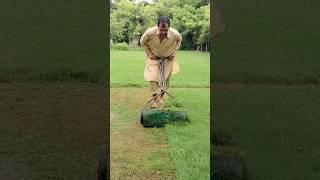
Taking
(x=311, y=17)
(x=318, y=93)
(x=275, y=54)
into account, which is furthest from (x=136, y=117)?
(x=311, y=17)

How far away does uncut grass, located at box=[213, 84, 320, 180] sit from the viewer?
16.3 ft

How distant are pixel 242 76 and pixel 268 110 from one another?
2.05m

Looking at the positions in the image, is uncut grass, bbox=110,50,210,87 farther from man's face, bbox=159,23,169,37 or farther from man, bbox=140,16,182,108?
man's face, bbox=159,23,169,37

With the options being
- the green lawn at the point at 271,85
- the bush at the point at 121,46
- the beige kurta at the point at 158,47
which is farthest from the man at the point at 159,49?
the bush at the point at 121,46

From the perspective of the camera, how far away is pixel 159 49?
815cm

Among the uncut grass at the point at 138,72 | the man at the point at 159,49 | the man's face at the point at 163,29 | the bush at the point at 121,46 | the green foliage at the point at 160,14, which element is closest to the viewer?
the man's face at the point at 163,29

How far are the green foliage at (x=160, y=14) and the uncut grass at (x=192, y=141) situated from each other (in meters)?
0.97

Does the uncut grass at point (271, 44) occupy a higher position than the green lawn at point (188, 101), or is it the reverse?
the uncut grass at point (271, 44)

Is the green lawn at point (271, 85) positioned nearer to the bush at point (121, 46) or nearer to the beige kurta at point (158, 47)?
the beige kurta at point (158, 47)

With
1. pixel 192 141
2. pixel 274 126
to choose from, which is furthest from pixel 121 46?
pixel 274 126

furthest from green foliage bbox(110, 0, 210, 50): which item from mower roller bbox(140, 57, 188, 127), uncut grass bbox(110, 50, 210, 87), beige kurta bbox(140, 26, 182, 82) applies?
uncut grass bbox(110, 50, 210, 87)

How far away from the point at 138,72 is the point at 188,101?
10.9 feet

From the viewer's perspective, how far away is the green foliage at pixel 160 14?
27.0 feet

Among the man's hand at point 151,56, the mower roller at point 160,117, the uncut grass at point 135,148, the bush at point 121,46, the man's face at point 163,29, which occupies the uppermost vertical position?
the man's face at point 163,29
